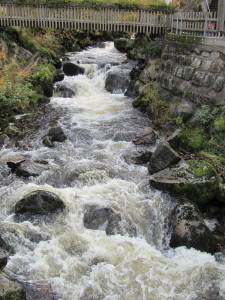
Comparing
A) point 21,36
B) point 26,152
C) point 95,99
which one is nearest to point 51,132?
point 26,152

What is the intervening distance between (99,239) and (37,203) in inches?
78.3

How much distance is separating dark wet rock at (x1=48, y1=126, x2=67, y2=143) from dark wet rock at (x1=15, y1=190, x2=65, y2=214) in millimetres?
4362

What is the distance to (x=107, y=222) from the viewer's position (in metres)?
8.65

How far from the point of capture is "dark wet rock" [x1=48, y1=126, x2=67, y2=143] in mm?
13055

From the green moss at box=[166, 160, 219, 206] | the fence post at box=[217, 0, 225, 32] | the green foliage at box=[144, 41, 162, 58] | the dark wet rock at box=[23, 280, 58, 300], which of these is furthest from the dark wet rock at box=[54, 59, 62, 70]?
the dark wet rock at box=[23, 280, 58, 300]

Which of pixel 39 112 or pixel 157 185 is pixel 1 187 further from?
pixel 39 112

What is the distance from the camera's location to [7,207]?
30.1ft

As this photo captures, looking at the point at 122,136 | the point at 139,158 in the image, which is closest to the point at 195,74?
the point at 122,136

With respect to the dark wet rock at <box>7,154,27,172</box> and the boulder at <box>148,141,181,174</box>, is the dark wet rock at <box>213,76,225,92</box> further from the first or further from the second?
the dark wet rock at <box>7,154,27,172</box>

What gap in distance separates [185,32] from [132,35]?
54.1ft

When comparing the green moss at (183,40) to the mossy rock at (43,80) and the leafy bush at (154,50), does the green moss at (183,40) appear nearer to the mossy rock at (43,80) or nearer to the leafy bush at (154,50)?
the leafy bush at (154,50)

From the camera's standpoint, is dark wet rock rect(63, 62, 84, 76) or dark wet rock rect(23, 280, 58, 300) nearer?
Result: dark wet rock rect(23, 280, 58, 300)

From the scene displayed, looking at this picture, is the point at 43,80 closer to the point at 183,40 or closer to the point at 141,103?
the point at 141,103

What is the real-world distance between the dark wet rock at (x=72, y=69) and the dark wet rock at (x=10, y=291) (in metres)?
16.7
